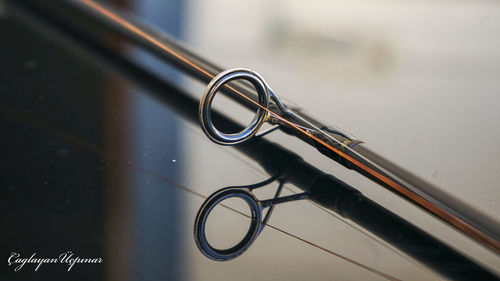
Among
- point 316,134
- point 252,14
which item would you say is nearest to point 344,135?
point 316,134

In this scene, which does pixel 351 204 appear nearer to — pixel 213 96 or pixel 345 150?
pixel 345 150

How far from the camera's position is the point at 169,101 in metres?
0.77

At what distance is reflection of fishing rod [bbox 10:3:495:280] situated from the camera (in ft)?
1.57

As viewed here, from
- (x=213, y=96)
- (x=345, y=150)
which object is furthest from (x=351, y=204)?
(x=213, y=96)

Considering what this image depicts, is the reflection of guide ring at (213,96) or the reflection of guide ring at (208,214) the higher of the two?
the reflection of guide ring at (213,96)

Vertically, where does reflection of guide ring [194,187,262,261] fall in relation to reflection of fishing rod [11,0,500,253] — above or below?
below

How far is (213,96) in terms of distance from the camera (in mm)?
554

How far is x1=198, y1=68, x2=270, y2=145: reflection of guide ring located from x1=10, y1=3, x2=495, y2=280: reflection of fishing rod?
5 cm

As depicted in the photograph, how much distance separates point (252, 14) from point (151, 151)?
0.57 m

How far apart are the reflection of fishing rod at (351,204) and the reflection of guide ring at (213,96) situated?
45 mm

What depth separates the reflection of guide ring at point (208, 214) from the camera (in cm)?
→ 49

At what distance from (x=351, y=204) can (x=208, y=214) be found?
0.42ft

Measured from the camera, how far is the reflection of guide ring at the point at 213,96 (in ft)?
1.80

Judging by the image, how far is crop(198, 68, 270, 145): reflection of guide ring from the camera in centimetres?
55
